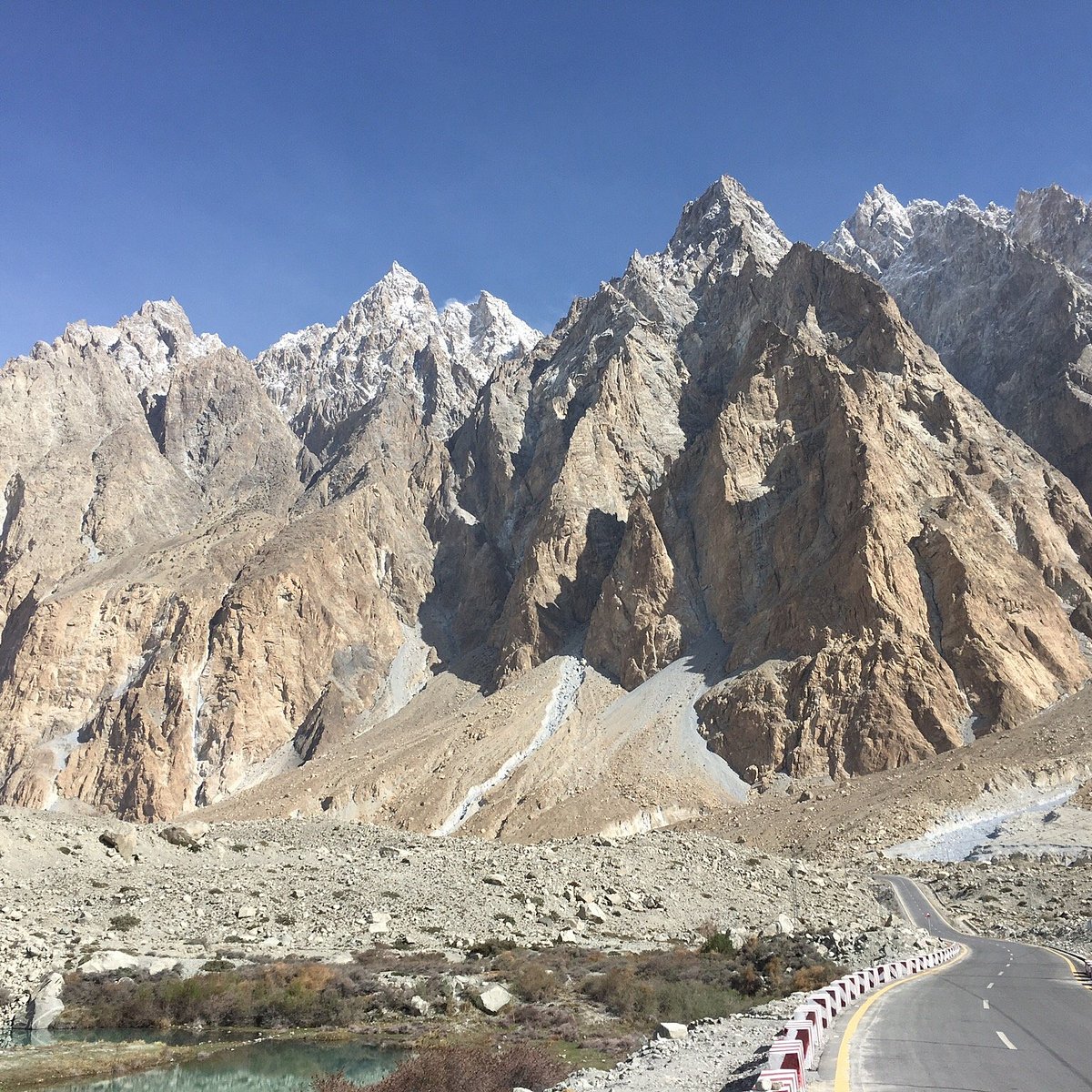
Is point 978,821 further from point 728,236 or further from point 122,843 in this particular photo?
point 728,236

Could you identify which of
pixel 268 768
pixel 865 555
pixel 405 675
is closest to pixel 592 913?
pixel 865 555

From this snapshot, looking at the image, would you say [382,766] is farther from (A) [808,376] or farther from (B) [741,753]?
(A) [808,376]

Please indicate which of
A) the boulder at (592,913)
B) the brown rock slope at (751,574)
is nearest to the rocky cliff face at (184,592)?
the brown rock slope at (751,574)

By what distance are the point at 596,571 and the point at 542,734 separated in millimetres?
31850

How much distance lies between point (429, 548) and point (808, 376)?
6765 cm

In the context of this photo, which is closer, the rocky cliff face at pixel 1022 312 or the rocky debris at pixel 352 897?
the rocky debris at pixel 352 897

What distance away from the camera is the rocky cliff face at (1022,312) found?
419 feet

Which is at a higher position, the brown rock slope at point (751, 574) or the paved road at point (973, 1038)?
the brown rock slope at point (751, 574)

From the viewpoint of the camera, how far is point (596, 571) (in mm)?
115000

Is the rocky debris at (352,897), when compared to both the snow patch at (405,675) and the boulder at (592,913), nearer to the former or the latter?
the boulder at (592,913)

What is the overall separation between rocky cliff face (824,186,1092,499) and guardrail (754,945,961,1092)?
121721mm

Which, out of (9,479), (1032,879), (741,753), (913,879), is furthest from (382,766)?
(9,479)

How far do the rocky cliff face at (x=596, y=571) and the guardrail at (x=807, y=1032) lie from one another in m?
56.0

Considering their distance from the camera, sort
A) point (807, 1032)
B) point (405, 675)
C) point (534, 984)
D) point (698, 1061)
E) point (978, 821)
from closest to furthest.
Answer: point (807, 1032), point (698, 1061), point (534, 984), point (978, 821), point (405, 675)
